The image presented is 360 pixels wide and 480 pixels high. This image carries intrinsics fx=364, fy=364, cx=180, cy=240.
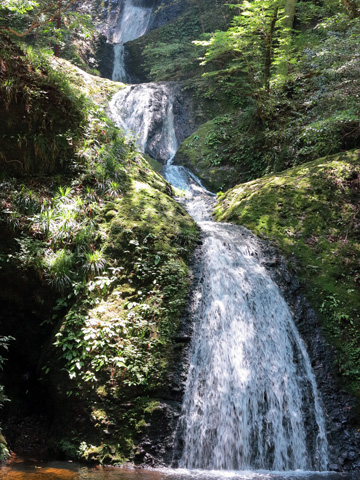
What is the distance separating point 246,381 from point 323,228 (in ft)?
12.4

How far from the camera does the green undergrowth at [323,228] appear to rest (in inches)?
230

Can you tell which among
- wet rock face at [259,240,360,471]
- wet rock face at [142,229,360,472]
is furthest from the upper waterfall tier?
wet rock face at [142,229,360,472]

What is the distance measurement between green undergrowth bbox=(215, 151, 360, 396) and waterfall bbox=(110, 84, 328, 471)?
23.7 inches

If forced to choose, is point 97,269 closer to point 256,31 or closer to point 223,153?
point 223,153

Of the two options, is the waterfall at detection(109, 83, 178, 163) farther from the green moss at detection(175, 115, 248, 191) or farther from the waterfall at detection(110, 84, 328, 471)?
the waterfall at detection(110, 84, 328, 471)

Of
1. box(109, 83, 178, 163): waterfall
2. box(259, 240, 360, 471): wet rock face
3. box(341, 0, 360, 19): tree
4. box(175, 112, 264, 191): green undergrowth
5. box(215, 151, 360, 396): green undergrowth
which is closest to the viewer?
box(259, 240, 360, 471): wet rock face

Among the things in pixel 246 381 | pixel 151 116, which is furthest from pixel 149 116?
Answer: pixel 246 381

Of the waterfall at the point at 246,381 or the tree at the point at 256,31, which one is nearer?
the waterfall at the point at 246,381

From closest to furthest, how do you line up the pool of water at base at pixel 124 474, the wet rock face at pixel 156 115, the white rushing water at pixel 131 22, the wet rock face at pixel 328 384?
the pool of water at base at pixel 124 474, the wet rock face at pixel 328 384, the wet rock face at pixel 156 115, the white rushing water at pixel 131 22

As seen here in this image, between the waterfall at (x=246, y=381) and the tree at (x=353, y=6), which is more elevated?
the tree at (x=353, y=6)

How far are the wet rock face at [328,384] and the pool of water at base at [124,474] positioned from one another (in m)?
0.31

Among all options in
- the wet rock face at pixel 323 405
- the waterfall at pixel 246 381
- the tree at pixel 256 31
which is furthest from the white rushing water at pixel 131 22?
the wet rock face at pixel 323 405

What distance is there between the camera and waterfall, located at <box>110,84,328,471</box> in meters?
4.50

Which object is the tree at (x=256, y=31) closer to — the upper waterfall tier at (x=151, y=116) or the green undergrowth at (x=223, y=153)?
the green undergrowth at (x=223, y=153)
